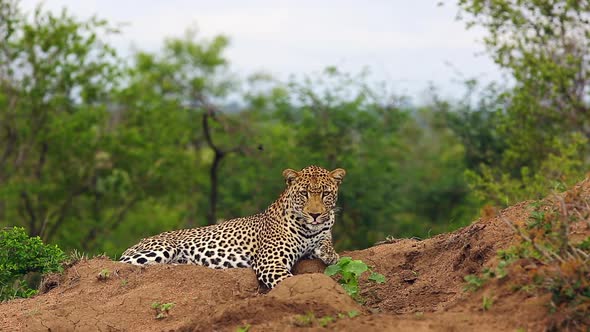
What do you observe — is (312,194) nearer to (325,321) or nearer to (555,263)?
(325,321)

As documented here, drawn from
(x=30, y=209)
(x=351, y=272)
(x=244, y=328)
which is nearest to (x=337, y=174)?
(x=351, y=272)

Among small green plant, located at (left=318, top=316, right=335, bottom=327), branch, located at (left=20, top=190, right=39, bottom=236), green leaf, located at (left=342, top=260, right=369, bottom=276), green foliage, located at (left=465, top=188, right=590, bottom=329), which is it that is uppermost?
green foliage, located at (left=465, top=188, right=590, bottom=329)

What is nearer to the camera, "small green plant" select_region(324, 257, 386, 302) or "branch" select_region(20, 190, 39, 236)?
"small green plant" select_region(324, 257, 386, 302)

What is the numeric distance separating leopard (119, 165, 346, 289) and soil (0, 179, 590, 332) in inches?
11.8

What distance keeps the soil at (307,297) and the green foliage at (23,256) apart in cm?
35

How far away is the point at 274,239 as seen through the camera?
→ 12.8 metres

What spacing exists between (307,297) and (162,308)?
2.41 m

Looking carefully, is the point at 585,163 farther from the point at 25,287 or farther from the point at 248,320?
the point at 248,320

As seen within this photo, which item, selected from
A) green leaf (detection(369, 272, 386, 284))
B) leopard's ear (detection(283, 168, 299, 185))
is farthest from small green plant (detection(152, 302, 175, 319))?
leopard's ear (detection(283, 168, 299, 185))

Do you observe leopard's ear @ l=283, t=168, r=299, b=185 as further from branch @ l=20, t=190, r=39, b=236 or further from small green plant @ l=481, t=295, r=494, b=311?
branch @ l=20, t=190, r=39, b=236

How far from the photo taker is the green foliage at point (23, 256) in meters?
12.8

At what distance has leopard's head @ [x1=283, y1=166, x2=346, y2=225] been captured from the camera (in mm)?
12656

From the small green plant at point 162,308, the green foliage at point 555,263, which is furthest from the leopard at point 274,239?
the green foliage at point 555,263

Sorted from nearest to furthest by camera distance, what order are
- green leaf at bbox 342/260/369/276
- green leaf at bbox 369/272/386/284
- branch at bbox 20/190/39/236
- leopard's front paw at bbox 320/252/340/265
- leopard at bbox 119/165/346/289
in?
green leaf at bbox 342/260/369/276
green leaf at bbox 369/272/386/284
leopard at bbox 119/165/346/289
leopard's front paw at bbox 320/252/340/265
branch at bbox 20/190/39/236
